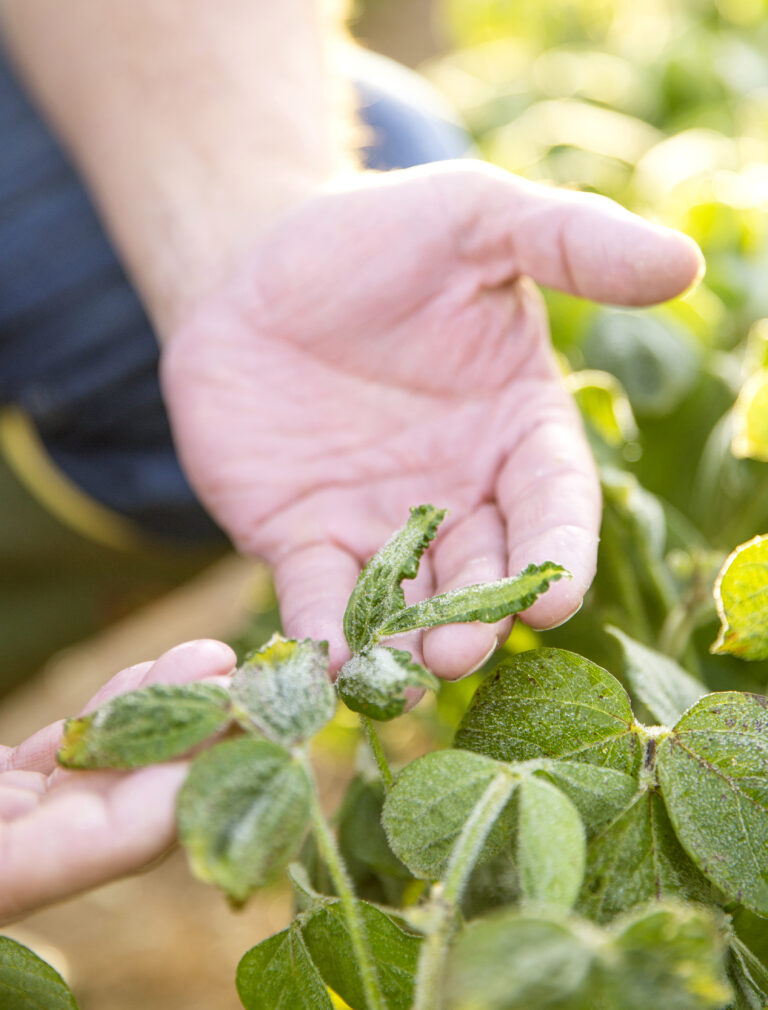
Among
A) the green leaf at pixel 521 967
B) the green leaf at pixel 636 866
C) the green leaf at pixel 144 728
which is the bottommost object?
the green leaf at pixel 636 866

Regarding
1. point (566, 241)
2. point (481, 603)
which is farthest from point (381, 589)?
point (566, 241)

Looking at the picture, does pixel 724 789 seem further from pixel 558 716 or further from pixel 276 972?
pixel 276 972

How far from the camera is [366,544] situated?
0.68 metres

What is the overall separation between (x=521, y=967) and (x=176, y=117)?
0.93 metres

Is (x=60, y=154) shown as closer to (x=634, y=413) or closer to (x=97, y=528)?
(x=97, y=528)

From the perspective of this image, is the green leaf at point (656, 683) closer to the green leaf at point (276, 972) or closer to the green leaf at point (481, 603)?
the green leaf at point (481, 603)

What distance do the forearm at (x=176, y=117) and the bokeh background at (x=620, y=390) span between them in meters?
0.30

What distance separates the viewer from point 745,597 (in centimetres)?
47

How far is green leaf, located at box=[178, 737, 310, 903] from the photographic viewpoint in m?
0.35

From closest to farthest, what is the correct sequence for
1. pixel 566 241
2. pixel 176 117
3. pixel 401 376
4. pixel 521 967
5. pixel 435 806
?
pixel 521 967
pixel 435 806
pixel 566 241
pixel 401 376
pixel 176 117

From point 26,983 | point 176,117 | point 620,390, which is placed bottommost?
point 620,390

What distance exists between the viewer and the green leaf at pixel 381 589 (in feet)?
1.54

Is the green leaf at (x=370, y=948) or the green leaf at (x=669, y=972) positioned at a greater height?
the green leaf at (x=669, y=972)

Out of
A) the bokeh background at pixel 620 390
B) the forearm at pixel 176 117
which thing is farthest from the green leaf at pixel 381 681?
the forearm at pixel 176 117
